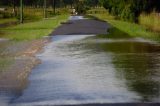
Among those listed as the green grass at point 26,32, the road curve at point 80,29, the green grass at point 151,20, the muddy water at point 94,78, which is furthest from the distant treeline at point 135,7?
the muddy water at point 94,78

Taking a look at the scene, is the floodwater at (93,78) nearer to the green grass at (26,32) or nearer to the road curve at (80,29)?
the green grass at (26,32)

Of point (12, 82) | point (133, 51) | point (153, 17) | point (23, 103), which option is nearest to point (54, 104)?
point (23, 103)

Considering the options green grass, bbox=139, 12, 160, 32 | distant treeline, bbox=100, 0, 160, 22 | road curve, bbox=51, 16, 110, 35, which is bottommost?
road curve, bbox=51, 16, 110, 35

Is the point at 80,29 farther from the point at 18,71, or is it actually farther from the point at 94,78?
the point at 94,78

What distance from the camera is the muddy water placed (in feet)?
37.1

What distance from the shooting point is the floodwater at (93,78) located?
11266 mm

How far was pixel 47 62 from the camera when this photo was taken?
62.1 feet

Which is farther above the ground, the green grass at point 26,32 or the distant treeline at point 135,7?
the distant treeline at point 135,7

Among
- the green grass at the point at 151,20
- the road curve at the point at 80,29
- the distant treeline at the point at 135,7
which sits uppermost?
the distant treeline at the point at 135,7

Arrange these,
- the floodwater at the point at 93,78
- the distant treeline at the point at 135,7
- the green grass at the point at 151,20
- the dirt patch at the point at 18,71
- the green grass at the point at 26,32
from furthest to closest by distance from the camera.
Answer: the distant treeline at the point at 135,7
the green grass at the point at 151,20
the green grass at the point at 26,32
the dirt patch at the point at 18,71
the floodwater at the point at 93,78

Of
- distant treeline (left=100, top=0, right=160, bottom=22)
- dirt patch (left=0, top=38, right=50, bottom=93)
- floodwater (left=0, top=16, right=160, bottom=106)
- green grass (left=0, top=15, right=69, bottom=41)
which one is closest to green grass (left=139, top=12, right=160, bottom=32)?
distant treeline (left=100, top=0, right=160, bottom=22)

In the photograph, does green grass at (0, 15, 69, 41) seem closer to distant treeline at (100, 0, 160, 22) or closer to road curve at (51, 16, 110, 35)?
road curve at (51, 16, 110, 35)

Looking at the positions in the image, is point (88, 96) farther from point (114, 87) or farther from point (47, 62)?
point (47, 62)

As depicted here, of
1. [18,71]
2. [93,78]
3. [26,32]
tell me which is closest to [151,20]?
[26,32]
